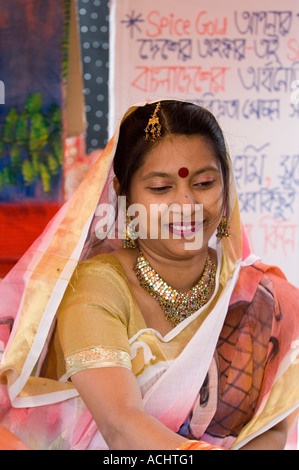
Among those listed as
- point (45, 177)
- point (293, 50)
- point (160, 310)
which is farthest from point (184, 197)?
point (293, 50)

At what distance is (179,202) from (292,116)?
231 cm

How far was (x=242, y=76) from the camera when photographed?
3441 mm

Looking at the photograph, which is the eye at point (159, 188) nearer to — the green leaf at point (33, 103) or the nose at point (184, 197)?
the nose at point (184, 197)

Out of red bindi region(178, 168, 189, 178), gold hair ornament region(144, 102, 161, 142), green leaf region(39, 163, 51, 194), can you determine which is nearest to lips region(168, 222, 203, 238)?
red bindi region(178, 168, 189, 178)

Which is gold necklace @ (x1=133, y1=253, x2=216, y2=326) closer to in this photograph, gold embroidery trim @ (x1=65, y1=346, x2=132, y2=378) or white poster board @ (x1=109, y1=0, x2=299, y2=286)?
gold embroidery trim @ (x1=65, y1=346, x2=132, y2=378)

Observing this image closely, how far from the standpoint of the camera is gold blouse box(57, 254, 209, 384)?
1248 mm

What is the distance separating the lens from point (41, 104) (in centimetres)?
323

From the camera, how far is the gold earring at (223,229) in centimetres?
163

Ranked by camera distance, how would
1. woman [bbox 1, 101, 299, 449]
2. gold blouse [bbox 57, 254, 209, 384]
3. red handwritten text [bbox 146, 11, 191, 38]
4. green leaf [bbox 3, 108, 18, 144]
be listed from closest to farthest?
gold blouse [bbox 57, 254, 209, 384]
woman [bbox 1, 101, 299, 449]
green leaf [bbox 3, 108, 18, 144]
red handwritten text [bbox 146, 11, 191, 38]

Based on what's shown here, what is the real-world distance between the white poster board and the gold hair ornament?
1.88 metres

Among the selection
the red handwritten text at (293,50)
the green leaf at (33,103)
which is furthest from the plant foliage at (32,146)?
the red handwritten text at (293,50)

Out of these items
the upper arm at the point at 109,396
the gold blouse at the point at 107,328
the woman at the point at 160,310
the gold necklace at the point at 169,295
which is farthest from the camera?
the gold necklace at the point at 169,295

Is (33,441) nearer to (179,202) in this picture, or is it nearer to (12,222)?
(179,202)

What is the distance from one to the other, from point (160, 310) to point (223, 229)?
1.00 ft
